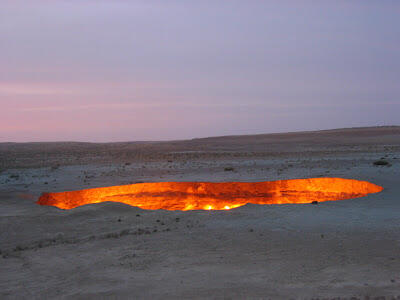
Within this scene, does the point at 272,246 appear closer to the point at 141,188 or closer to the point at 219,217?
the point at 219,217

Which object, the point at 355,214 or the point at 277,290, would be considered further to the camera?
the point at 355,214

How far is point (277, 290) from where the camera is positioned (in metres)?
6.32

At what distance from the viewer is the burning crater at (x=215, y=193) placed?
57.2ft

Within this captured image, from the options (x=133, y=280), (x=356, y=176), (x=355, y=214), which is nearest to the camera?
(x=133, y=280)

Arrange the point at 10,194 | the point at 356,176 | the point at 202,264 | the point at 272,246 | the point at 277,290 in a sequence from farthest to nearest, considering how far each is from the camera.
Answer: the point at 356,176
the point at 10,194
the point at 272,246
the point at 202,264
the point at 277,290

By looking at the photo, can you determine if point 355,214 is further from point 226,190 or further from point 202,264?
point 226,190

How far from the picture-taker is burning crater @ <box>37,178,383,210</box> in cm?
1744

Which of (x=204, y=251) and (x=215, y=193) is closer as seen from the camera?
(x=204, y=251)

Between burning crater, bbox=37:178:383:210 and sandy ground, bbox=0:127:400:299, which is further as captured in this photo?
burning crater, bbox=37:178:383:210

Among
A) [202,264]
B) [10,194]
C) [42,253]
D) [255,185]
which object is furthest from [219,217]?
[10,194]

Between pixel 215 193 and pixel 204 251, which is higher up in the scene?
pixel 204 251

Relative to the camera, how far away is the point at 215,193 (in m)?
19.1

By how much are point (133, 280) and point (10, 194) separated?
11.0 meters

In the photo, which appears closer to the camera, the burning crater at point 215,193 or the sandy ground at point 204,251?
the sandy ground at point 204,251
